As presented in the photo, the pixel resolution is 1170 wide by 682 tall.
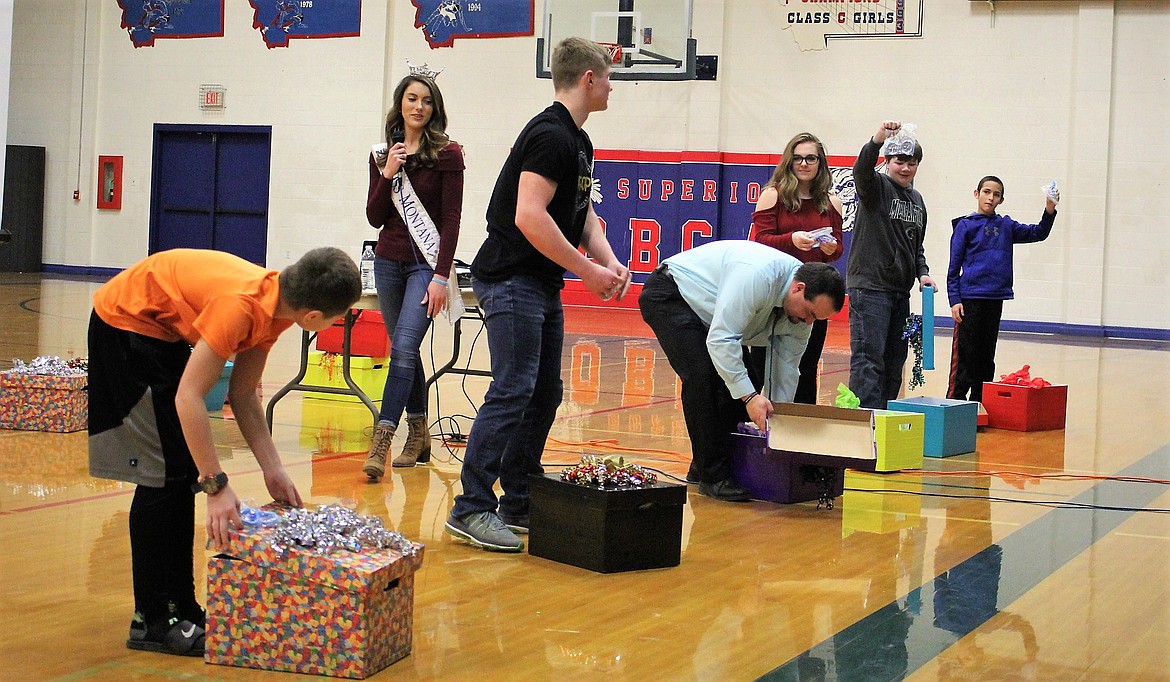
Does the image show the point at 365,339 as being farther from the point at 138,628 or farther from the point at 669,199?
the point at 669,199

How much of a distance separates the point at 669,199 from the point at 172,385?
13.5 meters

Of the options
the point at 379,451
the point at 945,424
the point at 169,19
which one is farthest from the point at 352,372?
the point at 169,19

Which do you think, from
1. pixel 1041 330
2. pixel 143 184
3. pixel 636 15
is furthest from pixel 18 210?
pixel 1041 330

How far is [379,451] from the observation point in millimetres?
4879

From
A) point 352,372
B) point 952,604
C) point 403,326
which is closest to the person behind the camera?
point 952,604

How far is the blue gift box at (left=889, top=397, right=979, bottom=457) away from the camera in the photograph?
6.10 meters

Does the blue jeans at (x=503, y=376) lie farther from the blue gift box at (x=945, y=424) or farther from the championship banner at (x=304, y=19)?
the championship banner at (x=304, y=19)

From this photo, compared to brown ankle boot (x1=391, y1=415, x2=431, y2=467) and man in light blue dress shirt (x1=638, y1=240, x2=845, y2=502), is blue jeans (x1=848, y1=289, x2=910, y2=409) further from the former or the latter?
brown ankle boot (x1=391, y1=415, x2=431, y2=467)

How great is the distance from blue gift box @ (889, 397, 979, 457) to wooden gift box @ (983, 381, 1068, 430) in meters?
0.88

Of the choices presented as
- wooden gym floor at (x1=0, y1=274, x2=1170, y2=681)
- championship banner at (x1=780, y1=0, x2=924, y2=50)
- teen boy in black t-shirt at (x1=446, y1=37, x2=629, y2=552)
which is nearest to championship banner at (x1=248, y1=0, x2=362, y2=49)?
championship banner at (x1=780, y1=0, x2=924, y2=50)

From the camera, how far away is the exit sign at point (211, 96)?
59.1 feet

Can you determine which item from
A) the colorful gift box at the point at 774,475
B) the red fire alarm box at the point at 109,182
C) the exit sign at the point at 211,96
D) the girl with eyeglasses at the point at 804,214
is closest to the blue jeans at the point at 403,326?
the colorful gift box at the point at 774,475

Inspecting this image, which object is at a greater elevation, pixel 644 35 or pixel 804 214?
pixel 644 35

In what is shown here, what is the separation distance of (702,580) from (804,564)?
1.37 feet
